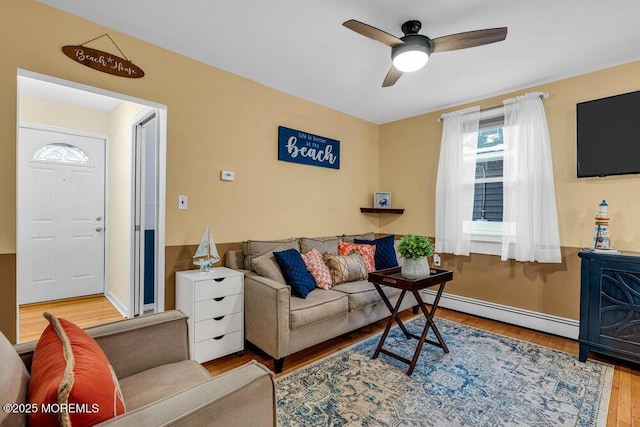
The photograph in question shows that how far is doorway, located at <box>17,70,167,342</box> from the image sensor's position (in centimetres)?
258

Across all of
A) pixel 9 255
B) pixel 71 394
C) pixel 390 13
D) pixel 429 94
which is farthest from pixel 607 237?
pixel 9 255

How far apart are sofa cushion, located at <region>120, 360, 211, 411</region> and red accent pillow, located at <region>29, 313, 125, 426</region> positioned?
30 centimetres

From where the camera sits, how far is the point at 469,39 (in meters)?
1.94

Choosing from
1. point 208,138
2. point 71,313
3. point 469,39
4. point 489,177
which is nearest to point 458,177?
point 489,177

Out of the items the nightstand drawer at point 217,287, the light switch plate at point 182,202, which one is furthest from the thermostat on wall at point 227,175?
the nightstand drawer at point 217,287

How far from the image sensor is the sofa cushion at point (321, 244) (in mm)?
3330

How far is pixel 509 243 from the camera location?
10.7 ft

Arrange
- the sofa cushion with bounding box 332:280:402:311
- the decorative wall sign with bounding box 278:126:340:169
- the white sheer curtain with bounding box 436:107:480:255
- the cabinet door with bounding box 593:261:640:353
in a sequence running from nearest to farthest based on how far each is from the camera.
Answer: the cabinet door with bounding box 593:261:640:353 → the sofa cushion with bounding box 332:280:402:311 → the decorative wall sign with bounding box 278:126:340:169 → the white sheer curtain with bounding box 436:107:480:255

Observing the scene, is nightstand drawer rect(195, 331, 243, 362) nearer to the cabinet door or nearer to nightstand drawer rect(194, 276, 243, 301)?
nightstand drawer rect(194, 276, 243, 301)

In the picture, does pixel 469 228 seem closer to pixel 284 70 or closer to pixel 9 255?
pixel 284 70

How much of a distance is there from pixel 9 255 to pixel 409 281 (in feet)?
8.90

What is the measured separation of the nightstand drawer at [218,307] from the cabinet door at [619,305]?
2906mm

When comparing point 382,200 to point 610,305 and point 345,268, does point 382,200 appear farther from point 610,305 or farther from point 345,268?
point 610,305

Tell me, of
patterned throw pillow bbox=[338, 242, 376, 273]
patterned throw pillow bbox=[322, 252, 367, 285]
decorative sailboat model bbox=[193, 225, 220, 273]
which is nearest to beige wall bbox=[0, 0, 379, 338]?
decorative sailboat model bbox=[193, 225, 220, 273]
